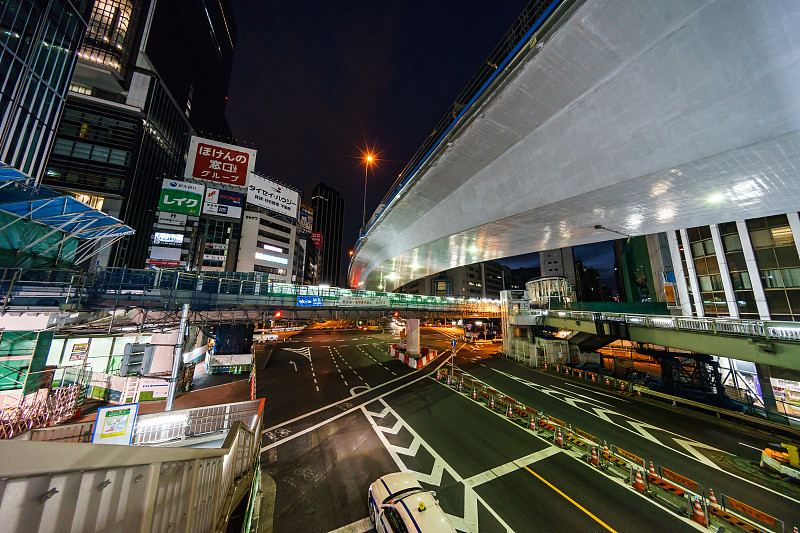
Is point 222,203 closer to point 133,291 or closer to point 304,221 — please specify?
point 304,221

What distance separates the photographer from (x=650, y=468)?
1030cm

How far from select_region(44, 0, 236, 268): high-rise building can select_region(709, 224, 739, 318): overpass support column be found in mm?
66006

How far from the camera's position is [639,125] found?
31.5 feet

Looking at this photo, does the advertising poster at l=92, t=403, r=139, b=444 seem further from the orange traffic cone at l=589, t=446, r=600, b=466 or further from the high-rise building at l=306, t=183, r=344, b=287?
the high-rise building at l=306, t=183, r=344, b=287

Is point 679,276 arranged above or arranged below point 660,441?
above

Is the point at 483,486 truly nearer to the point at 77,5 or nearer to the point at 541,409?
the point at 541,409

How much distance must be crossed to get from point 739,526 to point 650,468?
224 centimetres

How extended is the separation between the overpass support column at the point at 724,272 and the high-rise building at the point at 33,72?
167 ft

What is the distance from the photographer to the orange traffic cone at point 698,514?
8320 mm

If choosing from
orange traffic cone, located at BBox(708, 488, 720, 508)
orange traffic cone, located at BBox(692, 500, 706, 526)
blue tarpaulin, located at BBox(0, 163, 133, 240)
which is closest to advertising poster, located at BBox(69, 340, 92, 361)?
blue tarpaulin, located at BBox(0, 163, 133, 240)

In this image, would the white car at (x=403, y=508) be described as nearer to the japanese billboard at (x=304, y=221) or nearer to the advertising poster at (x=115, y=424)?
the advertising poster at (x=115, y=424)

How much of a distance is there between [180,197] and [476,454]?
53.1 meters

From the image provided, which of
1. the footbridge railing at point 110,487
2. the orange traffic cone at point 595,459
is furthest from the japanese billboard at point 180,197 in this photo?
the orange traffic cone at point 595,459

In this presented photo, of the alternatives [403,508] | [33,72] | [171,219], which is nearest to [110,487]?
[403,508]
